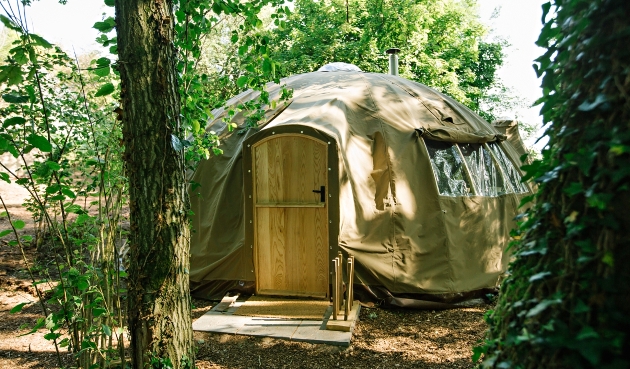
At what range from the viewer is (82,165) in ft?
19.4

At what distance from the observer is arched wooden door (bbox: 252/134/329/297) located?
5.80 metres

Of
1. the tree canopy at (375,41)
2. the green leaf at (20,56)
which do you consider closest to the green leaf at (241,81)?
the green leaf at (20,56)

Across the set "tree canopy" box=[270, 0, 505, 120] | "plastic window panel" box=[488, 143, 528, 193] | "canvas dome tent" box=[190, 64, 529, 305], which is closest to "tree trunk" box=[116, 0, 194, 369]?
"canvas dome tent" box=[190, 64, 529, 305]

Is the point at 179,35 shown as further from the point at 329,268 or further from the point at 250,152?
the point at 329,268

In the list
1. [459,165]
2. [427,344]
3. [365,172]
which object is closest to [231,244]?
[365,172]

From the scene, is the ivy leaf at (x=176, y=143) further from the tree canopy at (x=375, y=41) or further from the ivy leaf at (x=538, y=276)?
the tree canopy at (x=375, y=41)

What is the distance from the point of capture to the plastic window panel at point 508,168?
22.7 ft

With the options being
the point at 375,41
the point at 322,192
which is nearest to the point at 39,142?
the point at 322,192

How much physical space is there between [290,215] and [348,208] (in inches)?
27.5

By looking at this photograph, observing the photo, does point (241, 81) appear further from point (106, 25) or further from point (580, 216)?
point (580, 216)

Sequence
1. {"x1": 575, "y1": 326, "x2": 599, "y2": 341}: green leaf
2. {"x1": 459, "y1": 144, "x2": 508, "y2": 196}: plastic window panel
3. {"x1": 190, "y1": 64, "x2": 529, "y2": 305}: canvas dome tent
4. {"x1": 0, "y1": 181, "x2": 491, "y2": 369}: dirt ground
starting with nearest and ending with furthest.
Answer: {"x1": 575, "y1": 326, "x2": 599, "y2": 341}: green leaf → {"x1": 0, "y1": 181, "x2": 491, "y2": 369}: dirt ground → {"x1": 190, "y1": 64, "x2": 529, "y2": 305}: canvas dome tent → {"x1": 459, "y1": 144, "x2": 508, "y2": 196}: plastic window panel

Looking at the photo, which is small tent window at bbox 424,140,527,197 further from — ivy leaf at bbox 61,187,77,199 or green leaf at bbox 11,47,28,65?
green leaf at bbox 11,47,28,65

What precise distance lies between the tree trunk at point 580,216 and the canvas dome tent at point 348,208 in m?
4.17

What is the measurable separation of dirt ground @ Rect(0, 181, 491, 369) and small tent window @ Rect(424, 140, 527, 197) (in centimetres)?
150
